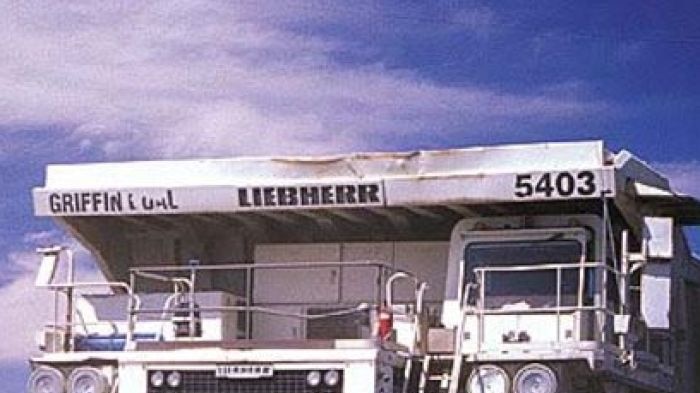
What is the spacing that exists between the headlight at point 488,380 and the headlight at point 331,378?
1419 millimetres

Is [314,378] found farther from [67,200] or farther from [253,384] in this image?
[67,200]

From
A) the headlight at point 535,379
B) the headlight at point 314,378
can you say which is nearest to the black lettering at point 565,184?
the headlight at point 535,379

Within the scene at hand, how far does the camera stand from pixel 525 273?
1989 cm

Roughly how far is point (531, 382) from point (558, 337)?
28.5 inches

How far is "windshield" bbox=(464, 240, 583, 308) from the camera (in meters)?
19.7

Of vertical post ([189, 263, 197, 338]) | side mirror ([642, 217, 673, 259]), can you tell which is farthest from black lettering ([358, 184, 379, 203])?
side mirror ([642, 217, 673, 259])

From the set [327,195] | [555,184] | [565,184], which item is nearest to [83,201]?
[327,195]

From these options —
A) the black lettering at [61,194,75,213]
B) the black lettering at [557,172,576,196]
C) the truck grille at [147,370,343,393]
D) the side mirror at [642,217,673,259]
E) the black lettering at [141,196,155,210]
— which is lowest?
the truck grille at [147,370,343,393]

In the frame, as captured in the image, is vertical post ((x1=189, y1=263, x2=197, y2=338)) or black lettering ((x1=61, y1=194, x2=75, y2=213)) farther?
black lettering ((x1=61, y1=194, x2=75, y2=213))

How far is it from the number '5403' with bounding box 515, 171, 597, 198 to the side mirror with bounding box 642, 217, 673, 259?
1403 millimetres

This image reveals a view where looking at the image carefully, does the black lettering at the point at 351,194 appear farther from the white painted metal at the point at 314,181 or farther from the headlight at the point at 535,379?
the headlight at the point at 535,379

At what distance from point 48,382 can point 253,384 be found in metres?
2.59

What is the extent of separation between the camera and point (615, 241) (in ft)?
68.0

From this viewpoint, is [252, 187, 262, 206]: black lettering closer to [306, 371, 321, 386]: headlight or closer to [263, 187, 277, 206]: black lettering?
[263, 187, 277, 206]: black lettering
